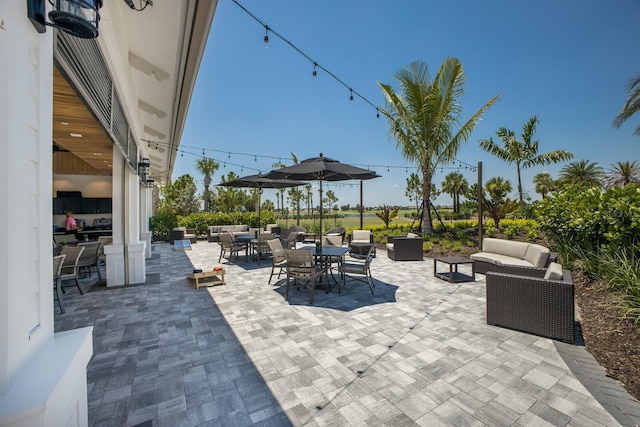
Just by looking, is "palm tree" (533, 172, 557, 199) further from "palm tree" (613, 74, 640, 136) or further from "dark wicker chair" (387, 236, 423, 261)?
"dark wicker chair" (387, 236, 423, 261)

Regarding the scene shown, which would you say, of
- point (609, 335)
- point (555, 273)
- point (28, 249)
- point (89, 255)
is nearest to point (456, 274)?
point (555, 273)

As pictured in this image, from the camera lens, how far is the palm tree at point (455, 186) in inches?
1518

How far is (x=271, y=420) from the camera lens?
6.70 ft

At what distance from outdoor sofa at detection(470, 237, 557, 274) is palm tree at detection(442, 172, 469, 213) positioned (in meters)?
34.4

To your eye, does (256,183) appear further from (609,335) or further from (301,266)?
(609,335)

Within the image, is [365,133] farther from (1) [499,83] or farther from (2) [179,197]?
(2) [179,197]

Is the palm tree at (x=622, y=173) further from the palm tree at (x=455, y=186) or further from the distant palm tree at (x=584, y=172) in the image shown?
the palm tree at (x=455, y=186)

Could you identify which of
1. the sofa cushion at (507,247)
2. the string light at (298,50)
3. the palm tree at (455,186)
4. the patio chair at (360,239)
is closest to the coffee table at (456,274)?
the sofa cushion at (507,247)

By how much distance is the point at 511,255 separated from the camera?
614cm

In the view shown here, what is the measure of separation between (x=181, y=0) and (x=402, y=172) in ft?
48.2

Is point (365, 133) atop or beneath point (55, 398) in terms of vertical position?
atop

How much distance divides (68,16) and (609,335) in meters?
5.42

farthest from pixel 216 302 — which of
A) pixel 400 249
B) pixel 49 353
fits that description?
pixel 400 249

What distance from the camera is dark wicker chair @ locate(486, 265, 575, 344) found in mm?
3186
